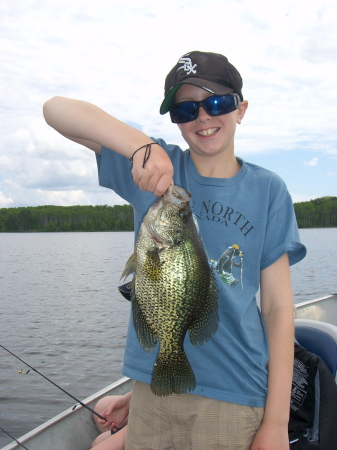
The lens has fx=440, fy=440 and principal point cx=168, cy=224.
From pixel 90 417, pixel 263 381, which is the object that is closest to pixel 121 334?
pixel 90 417

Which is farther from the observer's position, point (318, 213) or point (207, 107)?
point (318, 213)

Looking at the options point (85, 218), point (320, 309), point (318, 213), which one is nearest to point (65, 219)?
point (85, 218)

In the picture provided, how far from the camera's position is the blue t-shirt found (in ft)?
7.44

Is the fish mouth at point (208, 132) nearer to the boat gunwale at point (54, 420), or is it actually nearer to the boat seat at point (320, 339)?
the boat seat at point (320, 339)

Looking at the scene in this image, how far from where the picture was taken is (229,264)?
92.9 inches

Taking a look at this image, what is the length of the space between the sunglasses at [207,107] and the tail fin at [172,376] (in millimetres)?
1211

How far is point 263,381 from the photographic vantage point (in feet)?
7.64

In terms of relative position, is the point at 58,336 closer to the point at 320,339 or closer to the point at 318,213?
the point at 320,339

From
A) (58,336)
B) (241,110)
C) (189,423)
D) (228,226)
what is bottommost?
(58,336)

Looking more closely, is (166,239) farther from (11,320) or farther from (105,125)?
(11,320)

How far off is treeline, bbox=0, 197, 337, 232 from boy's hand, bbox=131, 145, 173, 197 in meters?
60.5

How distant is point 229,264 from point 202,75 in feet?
3.29

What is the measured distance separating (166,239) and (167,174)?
0.32 meters

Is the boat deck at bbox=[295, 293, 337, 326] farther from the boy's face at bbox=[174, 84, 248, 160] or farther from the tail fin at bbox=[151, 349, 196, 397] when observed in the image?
the tail fin at bbox=[151, 349, 196, 397]
